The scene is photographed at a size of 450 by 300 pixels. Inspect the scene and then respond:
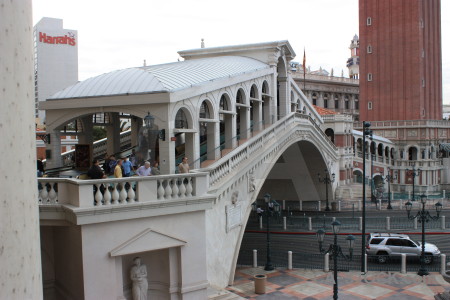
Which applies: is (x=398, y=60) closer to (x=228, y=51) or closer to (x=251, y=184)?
(x=228, y=51)

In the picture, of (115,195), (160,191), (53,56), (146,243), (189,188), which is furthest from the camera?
(53,56)

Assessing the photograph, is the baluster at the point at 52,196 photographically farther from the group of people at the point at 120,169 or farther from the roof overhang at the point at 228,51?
the roof overhang at the point at 228,51

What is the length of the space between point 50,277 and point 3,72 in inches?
319

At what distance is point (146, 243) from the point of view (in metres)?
11.3

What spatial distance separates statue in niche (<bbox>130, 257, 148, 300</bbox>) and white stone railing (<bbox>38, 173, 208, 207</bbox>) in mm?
1653

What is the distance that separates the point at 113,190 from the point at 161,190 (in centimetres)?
123

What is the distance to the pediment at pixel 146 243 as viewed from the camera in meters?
10.9

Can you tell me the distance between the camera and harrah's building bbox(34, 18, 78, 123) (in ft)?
298

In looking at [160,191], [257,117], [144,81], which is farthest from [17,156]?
[257,117]

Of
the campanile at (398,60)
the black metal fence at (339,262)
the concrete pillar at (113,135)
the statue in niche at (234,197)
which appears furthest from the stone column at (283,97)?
the campanile at (398,60)

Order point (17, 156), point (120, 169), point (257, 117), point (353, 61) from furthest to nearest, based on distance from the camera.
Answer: point (353, 61) → point (257, 117) → point (120, 169) → point (17, 156)

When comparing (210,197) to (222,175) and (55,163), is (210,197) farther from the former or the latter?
(55,163)

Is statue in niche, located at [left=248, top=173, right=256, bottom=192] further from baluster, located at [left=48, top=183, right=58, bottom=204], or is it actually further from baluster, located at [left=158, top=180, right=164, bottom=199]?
baluster, located at [left=48, top=183, right=58, bottom=204]

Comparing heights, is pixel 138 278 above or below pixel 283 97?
below
